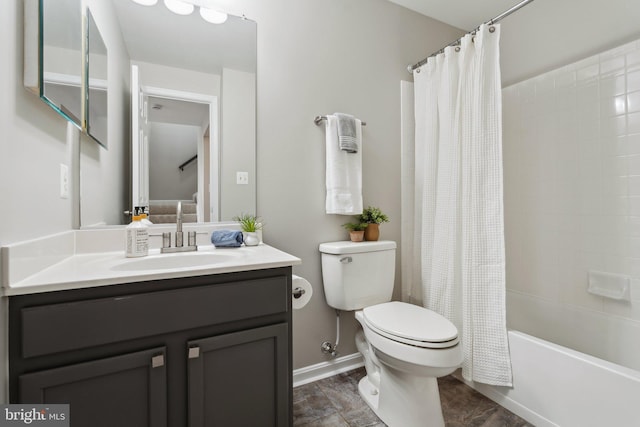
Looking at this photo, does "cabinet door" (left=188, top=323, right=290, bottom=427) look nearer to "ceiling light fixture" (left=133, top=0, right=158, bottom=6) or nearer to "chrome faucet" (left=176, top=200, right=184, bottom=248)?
"chrome faucet" (left=176, top=200, right=184, bottom=248)

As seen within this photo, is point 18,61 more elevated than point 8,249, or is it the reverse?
point 18,61

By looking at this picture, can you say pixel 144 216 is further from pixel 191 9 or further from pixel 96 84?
pixel 191 9

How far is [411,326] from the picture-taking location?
133 centimetres

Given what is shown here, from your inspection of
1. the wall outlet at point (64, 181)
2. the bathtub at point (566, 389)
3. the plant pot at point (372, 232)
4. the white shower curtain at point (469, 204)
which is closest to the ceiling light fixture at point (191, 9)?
the wall outlet at point (64, 181)

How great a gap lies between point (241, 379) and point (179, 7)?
171 cm

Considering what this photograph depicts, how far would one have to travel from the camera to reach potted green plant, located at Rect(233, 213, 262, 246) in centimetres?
149

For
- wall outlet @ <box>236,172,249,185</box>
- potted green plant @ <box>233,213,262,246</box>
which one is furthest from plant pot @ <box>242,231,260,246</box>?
wall outlet @ <box>236,172,249,185</box>

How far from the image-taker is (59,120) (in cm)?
104

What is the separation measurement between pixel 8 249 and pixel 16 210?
0.13 m

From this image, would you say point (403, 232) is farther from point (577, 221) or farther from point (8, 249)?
point (8, 249)

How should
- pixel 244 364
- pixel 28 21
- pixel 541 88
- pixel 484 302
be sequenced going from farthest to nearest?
1. pixel 541 88
2. pixel 484 302
3. pixel 244 364
4. pixel 28 21

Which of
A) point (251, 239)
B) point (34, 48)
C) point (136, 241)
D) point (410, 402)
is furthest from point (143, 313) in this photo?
point (410, 402)

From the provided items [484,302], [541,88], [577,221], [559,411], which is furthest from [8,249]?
[541,88]

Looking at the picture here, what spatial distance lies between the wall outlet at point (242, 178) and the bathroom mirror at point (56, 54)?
68cm
